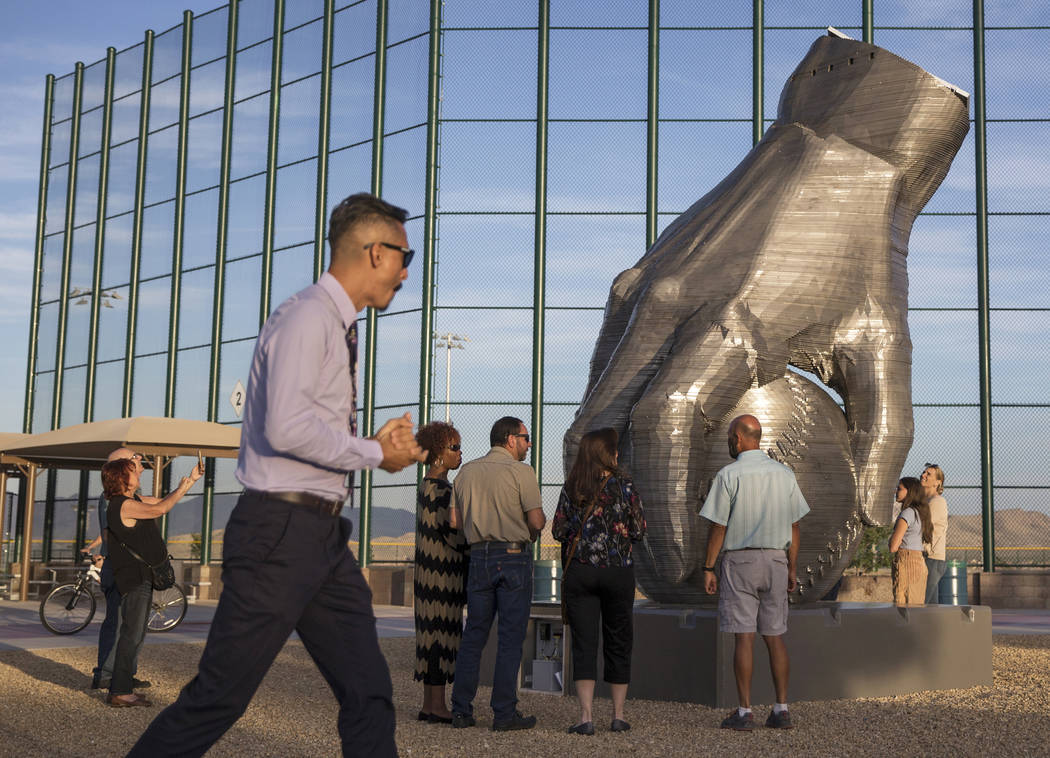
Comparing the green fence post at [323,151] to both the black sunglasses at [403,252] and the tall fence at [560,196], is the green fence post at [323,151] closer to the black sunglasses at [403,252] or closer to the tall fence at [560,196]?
the tall fence at [560,196]

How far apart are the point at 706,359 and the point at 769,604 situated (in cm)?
153

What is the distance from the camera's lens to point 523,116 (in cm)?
2131

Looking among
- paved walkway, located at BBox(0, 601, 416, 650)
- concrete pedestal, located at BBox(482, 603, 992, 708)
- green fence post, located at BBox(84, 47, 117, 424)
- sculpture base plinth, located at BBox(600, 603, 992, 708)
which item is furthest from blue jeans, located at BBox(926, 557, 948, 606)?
green fence post, located at BBox(84, 47, 117, 424)

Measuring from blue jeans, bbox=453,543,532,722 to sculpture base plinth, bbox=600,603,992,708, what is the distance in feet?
3.32

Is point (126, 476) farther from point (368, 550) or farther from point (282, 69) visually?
point (282, 69)

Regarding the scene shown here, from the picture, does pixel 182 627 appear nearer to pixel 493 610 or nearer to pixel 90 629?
pixel 90 629

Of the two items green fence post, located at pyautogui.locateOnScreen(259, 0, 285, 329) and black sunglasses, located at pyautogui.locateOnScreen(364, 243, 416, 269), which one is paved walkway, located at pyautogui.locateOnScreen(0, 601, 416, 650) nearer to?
green fence post, located at pyautogui.locateOnScreen(259, 0, 285, 329)

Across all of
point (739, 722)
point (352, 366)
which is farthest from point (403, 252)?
point (739, 722)

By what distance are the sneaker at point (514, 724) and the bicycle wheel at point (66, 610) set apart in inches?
333

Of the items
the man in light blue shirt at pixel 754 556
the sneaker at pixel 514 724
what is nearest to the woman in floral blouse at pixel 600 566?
the sneaker at pixel 514 724

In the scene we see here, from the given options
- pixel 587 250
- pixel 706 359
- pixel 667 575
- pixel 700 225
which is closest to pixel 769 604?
pixel 667 575

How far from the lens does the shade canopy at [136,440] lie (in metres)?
18.1

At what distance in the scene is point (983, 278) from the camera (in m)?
20.1

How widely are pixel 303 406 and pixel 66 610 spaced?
11744mm
